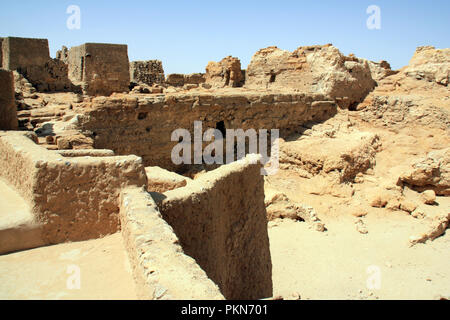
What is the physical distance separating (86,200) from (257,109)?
7.24 meters

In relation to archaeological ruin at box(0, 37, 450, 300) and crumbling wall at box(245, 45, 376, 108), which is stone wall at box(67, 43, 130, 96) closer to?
archaeological ruin at box(0, 37, 450, 300)

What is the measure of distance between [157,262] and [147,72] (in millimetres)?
13850

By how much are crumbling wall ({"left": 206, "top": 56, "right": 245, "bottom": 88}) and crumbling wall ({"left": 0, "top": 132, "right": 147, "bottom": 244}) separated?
11.3 meters

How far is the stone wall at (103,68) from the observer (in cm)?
1158

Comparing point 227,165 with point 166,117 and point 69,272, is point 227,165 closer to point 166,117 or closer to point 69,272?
point 69,272

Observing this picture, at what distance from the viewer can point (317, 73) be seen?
447 inches

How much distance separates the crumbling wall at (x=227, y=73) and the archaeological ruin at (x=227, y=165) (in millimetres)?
45

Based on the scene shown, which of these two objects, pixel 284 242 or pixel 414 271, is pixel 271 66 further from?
pixel 414 271

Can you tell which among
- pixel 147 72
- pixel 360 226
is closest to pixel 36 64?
pixel 147 72

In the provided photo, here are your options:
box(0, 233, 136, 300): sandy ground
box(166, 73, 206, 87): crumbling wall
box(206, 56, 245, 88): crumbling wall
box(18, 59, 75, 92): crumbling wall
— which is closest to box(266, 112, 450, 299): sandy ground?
box(0, 233, 136, 300): sandy ground

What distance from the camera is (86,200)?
2.86m

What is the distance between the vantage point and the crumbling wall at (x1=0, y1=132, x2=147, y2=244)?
2.76 meters

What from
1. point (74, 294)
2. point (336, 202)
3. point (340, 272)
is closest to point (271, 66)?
point (336, 202)

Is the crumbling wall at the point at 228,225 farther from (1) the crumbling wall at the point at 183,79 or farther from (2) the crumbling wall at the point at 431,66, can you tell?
(1) the crumbling wall at the point at 183,79
